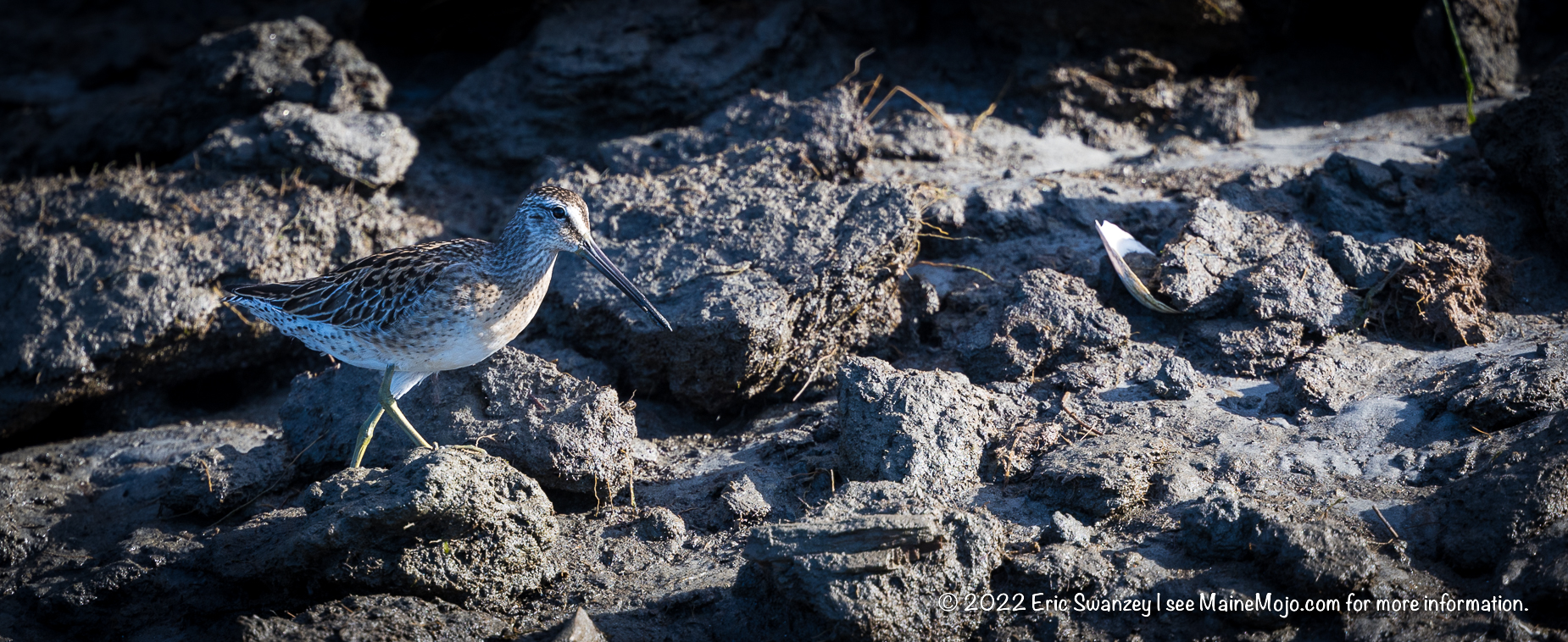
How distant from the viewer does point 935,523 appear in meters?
4.27

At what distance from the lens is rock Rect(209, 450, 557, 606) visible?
4531 mm

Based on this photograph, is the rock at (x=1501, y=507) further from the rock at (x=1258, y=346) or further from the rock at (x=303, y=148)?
the rock at (x=303, y=148)

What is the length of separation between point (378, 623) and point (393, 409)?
4.46 feet

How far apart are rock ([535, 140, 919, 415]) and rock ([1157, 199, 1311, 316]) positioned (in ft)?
5.17

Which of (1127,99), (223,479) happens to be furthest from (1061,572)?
(1127,99)

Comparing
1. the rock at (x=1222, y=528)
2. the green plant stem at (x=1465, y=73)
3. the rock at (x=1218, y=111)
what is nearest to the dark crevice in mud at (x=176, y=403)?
the rock at (x=1222, y=528)

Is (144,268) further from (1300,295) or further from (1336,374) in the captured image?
(1336,374)

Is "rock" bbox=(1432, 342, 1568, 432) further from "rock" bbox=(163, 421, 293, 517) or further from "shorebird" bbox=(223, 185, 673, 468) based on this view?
"rock" bbox=(163, 421, 293, 517)

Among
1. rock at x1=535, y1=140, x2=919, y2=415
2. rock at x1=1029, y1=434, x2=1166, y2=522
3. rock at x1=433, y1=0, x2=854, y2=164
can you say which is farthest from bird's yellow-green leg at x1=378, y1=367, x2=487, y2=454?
rock at x1=433, y1=0, x2=854, y2=164

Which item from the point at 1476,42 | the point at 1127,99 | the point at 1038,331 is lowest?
Result: the point at 1038,331

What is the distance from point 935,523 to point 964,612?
41 cm

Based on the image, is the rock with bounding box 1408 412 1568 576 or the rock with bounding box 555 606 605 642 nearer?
the rock with bounding box 555 606 605 642

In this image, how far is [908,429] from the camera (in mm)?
5043

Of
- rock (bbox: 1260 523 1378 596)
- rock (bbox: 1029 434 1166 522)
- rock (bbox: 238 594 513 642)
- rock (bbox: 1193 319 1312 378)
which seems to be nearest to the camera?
rock (bbox: 1260 523 1378 596)
